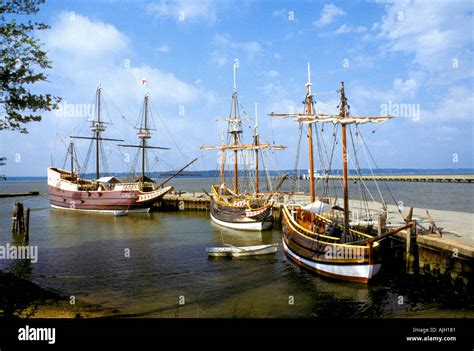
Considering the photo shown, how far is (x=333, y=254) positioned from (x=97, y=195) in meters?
49.2

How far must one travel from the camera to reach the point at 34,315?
1244cm

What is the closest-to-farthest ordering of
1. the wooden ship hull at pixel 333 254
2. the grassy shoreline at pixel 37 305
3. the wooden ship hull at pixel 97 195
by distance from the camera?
the grassy shoreline at pixel 37 305 < the wooden ship hull at pixel 333 254 < the wooden ship hull at pixel 97 195

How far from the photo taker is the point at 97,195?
59.9m

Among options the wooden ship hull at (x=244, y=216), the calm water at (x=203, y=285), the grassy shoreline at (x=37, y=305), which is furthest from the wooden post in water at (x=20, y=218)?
the grassy shoreline at (x=37, y=305)

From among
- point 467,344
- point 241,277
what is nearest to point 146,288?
point 241,277

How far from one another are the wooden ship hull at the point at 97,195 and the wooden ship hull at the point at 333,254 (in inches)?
1430

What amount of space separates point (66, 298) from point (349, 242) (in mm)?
14386

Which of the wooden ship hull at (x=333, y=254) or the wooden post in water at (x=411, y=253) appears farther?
the wooden post in water at (x=411, y=253)

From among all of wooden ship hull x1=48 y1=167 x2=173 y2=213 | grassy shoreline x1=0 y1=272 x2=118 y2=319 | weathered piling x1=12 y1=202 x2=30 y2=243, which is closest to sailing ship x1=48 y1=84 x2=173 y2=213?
wooden ship hull x1=48 y1=167 x2=173 y2=213

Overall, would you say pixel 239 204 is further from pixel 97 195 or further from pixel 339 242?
pixel 97 195

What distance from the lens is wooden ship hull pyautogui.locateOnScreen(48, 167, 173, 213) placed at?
188 feet

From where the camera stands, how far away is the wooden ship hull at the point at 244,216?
37.0 meters

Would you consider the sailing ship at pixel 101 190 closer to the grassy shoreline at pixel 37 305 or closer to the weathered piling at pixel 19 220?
the weathered piling at pixel 19 220

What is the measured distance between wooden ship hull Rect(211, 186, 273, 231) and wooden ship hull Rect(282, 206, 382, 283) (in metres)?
11.6
